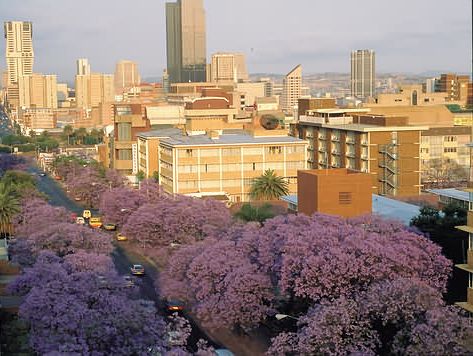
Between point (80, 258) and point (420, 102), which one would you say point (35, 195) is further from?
point (420, 102)

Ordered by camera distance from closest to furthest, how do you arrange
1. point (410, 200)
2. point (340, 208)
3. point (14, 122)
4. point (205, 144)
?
1. point (340, 208)
2. point (410, 200)
3. point (205, 144)
4. point (14, 122)

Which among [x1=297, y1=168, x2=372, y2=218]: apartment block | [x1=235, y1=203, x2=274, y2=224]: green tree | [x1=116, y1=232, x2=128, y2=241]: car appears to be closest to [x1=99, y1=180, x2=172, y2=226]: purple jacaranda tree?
[x1=116, y1=232, x2=128, y2=241]: car

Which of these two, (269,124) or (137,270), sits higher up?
(269,124)

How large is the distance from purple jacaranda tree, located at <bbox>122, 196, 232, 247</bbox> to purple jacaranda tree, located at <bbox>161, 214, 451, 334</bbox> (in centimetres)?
711

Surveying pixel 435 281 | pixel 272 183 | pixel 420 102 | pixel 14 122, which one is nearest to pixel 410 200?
pixel 272 183

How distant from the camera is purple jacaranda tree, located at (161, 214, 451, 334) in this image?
2202 cm

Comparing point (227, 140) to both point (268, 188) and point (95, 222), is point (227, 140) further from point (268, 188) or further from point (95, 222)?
point (95, 222)

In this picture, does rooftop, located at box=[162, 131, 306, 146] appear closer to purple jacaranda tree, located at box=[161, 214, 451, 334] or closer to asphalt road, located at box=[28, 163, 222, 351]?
asphalt road, located at box=[28, 163, 222, 351]

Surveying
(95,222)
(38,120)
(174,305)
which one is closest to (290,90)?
(38,120)

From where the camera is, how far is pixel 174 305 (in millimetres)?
26859

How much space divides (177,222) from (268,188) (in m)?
10.2

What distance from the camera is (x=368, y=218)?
2659cm

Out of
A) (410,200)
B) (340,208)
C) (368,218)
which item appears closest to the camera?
(368,218)

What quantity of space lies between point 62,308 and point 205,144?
28.2 metres
